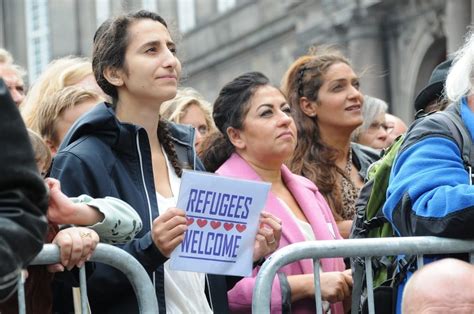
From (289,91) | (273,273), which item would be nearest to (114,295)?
(273,273)

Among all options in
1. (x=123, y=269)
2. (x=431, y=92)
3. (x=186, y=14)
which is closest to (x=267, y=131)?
(x=431, y=92)

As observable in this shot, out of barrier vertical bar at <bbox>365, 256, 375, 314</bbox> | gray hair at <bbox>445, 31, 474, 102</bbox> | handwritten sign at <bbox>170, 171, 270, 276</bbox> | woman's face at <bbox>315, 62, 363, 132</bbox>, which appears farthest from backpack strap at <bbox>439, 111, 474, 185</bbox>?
woman's face at <bbox>315, 62, 363, 132</bbox>

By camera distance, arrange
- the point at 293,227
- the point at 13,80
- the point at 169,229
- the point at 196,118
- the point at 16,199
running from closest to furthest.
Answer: the point at 16,199, the point at 169,229, the point at 293,227, the point at 13,80, the point at 196,118

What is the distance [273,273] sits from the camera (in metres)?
5.55

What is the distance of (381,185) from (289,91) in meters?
1.81

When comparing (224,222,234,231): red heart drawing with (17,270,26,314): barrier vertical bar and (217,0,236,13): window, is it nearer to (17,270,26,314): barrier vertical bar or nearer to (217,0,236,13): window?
(17,270,26,314): barrier vertical bar

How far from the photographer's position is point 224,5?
36.8 meters

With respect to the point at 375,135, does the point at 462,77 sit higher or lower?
higher

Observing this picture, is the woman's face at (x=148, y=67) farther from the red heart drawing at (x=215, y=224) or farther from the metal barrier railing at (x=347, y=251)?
the metal barrier railing at (x=347, y=251)

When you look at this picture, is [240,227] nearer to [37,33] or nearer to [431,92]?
[431,92]

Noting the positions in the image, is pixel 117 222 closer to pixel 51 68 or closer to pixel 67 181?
pixel 67 181

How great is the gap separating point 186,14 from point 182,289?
3420 cm

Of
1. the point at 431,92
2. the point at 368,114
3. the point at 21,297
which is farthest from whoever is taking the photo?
the point at 368,114

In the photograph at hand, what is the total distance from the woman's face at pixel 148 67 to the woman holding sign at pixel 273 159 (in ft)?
2.57
